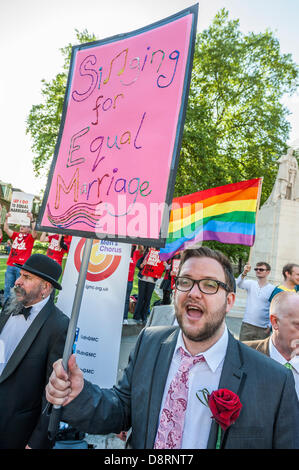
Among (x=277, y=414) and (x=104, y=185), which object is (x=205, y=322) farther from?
(x=104, y=185)

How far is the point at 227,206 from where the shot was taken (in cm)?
487

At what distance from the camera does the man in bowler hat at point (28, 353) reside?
7.23ft

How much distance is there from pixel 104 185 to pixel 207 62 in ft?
72.6

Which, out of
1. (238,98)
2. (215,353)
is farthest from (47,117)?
(215,353)

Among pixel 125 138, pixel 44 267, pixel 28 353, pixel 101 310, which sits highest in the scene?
pixel 125 138

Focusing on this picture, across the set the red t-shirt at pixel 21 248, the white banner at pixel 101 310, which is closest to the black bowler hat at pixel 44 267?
the white banner at pixel 101 310

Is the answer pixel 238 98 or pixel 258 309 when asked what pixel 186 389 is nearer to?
pixel 258 309

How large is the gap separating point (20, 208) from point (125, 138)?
595cm

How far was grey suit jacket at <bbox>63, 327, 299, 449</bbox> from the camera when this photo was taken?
1334 mm

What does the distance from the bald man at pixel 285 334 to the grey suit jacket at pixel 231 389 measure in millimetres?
937

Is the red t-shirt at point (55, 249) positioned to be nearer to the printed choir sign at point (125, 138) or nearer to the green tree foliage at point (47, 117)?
the printed choir sign at point (125, 138)

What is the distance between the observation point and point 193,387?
4.82ft

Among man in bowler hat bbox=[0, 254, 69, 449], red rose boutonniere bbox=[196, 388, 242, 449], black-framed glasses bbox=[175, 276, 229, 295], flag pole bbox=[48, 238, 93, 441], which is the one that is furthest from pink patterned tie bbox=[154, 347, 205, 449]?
man in bowler hat bbox=[0, 254, 69, 449]
